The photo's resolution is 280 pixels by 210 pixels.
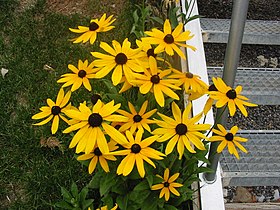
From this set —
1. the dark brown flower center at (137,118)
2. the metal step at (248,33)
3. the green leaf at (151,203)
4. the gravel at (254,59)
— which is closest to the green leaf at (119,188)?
the green leaf at (151,203)

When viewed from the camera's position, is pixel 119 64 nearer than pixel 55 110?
Yes

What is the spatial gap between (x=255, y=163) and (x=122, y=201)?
776 millimetres

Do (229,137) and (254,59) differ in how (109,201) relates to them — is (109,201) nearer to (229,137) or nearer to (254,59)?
(229,137)

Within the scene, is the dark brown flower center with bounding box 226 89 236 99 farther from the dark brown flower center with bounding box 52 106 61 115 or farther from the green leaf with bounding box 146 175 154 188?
the dark brown flower center with bounding box 52 106 61 115

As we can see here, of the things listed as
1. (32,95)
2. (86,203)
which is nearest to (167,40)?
(86,203)

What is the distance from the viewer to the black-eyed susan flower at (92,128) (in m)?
1.36

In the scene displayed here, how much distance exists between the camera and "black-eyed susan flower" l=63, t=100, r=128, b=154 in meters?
1.36

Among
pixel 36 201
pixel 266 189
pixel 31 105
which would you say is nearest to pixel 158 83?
pixel 36 201

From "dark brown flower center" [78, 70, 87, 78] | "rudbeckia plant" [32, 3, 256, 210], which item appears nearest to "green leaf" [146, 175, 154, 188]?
"rudbeckia plant" [32, 3, 256, 210]

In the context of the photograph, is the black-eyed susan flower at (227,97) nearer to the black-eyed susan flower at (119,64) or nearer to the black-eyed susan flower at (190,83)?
the black-eyed susan flower at (190,83)

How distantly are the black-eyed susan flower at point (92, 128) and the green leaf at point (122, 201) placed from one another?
48 cm

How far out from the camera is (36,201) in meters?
2.34

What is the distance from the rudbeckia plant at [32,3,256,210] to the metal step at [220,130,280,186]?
384 mm

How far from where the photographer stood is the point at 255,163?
2.25 m
